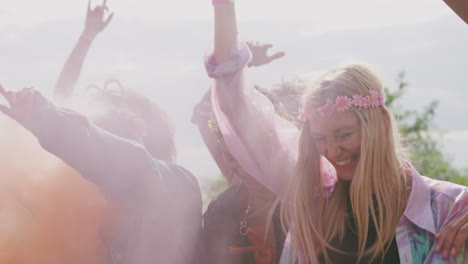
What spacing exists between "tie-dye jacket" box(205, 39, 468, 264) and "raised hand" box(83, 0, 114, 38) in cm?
132

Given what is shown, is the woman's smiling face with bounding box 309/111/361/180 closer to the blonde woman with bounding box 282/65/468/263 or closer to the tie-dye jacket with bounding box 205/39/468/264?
the blonde woman with bounding box 282/65/468/263

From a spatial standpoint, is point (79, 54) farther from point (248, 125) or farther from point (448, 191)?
point (448, 191)

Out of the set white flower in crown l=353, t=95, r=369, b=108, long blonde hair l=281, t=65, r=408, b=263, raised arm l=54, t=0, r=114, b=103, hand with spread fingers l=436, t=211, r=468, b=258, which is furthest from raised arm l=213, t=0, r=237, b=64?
raised arm l=54, t=0, r=114, b=103

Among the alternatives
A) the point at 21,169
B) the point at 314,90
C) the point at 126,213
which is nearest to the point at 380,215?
the point at 314,90

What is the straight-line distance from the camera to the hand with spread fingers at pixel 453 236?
201cm

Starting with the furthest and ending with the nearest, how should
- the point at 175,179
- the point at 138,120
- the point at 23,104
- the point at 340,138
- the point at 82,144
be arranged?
the point at 138,120
the point at 175,179
the point at 340,138
the point at 82,144
the point at 23,104

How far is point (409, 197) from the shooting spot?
217cm

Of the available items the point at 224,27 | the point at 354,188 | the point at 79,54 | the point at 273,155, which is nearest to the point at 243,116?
Result: the point at 273,155

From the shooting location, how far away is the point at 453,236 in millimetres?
2025

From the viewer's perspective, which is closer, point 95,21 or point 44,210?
point 44,210

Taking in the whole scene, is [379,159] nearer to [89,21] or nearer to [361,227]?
[361,227]

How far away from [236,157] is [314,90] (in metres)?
0.37

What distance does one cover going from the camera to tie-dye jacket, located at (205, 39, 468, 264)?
82.4 inches

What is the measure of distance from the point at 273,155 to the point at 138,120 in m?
0.76
